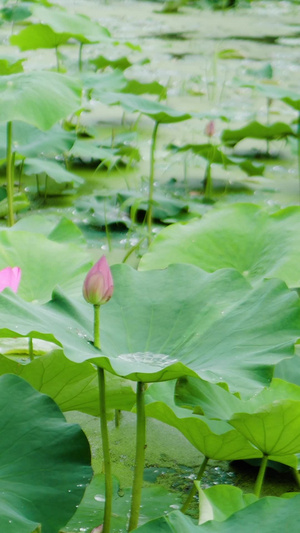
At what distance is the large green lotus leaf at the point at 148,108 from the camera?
7.17ft

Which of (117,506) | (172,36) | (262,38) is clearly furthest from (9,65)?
(262,38)

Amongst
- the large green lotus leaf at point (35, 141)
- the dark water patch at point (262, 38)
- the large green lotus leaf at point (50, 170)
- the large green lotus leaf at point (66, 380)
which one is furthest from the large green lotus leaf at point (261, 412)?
the dark water patch at point (262, 38)

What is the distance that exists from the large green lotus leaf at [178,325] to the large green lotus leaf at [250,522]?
0.16 metres

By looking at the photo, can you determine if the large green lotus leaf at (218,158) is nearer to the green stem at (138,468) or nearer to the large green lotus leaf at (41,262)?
the large green lotus leaf at (41,262)

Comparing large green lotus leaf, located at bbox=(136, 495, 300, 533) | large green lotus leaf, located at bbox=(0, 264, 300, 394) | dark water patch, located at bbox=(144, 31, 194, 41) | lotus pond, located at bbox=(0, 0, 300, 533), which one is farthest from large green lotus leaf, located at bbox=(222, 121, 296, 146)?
dark water patch, located at bbox=(144, 31, 194, 41)

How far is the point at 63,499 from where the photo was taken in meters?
0.91

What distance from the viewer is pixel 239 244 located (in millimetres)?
1572

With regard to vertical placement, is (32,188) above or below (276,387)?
below

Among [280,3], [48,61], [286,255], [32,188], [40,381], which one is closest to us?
[40,381]

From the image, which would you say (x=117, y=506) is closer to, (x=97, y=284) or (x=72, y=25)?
(x=97, y=284)

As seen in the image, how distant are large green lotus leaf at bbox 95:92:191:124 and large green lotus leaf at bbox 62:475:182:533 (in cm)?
123

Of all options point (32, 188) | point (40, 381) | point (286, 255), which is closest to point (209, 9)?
point (32, 188)

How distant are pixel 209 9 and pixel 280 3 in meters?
1.13

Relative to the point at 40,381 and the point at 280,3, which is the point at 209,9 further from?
the point at 40,381
